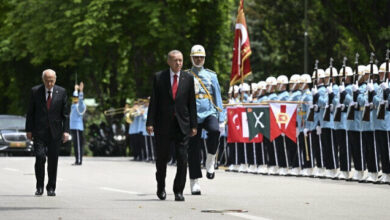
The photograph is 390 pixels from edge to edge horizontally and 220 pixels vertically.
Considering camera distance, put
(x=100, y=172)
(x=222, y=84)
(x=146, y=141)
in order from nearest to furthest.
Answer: (x=100, y=172) < (x=146, y=141) < (x=222, y=84)

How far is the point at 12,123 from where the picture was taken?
143ft

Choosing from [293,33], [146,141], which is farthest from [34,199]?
[293,33]

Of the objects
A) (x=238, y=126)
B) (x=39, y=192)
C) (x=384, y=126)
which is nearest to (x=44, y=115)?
(x=39, y=192)

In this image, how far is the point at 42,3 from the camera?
42594mm

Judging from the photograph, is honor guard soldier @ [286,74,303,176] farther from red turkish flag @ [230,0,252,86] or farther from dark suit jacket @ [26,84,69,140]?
dark suit jacket @ [26,84,69,140]

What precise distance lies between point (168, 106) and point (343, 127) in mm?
6944

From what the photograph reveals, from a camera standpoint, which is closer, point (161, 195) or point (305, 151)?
point (161, 195)

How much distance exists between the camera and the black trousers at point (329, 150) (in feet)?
74.9

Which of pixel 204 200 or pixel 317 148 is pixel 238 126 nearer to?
pixel 317 148

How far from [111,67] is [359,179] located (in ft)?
83.8

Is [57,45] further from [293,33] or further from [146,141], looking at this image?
[293,33]

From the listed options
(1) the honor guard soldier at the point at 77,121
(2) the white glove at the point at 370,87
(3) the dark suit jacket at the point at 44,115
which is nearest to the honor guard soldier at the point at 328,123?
(2) the white glove at the point at 370,87

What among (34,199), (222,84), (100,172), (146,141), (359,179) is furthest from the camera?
(222,84)

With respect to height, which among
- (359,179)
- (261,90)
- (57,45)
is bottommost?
(359,179)
